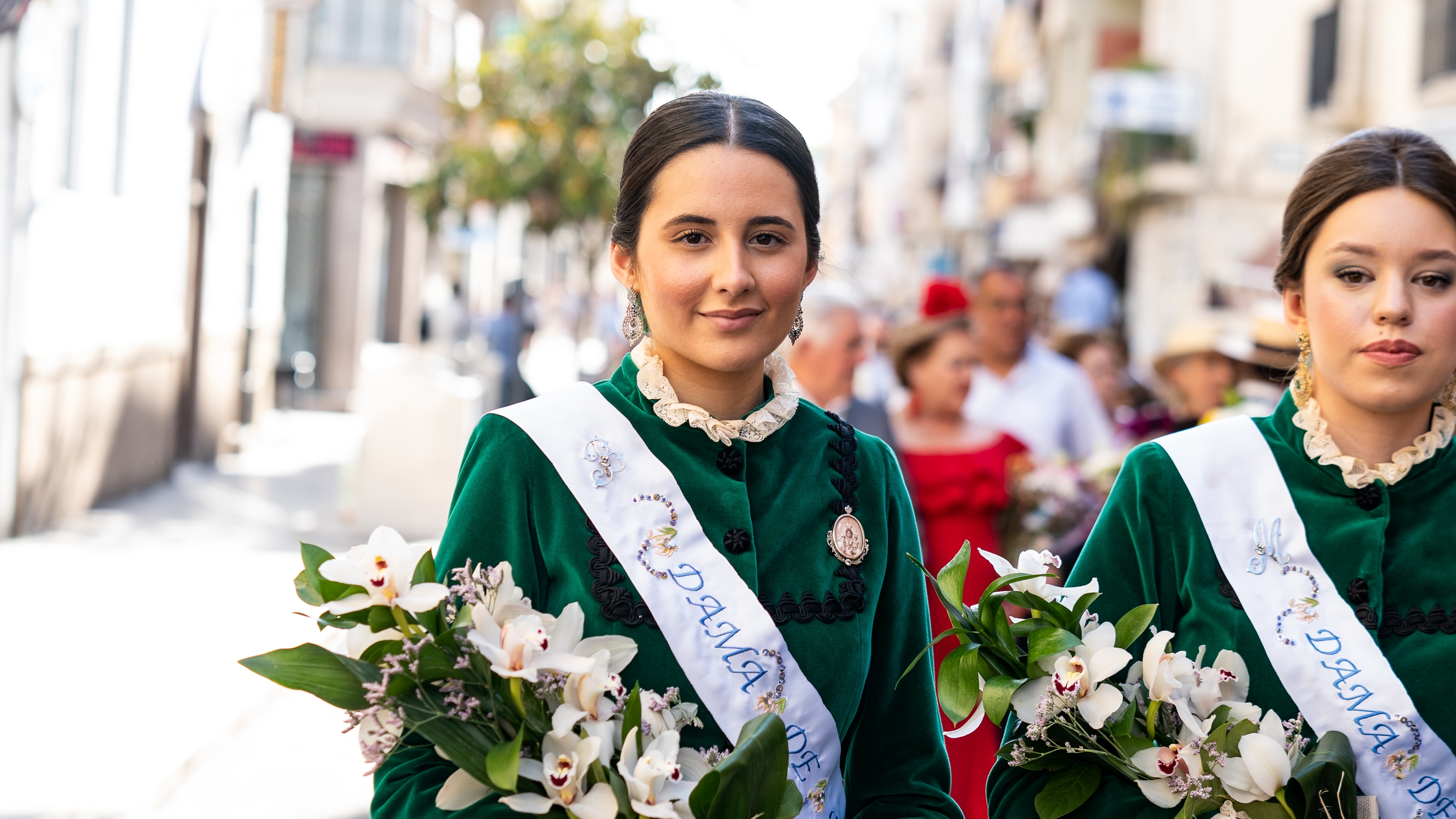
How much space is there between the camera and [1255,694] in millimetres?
2432

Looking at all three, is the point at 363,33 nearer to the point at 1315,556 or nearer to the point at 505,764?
the point at 1315,556

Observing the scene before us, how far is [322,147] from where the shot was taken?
2139 centimetres

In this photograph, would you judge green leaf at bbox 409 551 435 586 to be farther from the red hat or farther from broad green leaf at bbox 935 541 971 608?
the red hat

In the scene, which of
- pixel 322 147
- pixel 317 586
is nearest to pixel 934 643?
pixel 317 586

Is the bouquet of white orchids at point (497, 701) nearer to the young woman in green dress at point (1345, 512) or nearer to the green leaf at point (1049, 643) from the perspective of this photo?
the green leaf at point (1049, 643)

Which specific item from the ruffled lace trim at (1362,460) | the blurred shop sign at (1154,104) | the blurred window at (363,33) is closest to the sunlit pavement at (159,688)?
the ruffled lace trim at (1362,460)

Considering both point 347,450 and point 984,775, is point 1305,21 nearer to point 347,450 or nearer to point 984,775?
point 347,450

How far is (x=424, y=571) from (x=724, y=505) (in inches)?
19.9

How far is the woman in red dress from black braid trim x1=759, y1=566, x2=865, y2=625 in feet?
9.20

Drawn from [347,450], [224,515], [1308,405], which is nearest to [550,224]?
[347,450]

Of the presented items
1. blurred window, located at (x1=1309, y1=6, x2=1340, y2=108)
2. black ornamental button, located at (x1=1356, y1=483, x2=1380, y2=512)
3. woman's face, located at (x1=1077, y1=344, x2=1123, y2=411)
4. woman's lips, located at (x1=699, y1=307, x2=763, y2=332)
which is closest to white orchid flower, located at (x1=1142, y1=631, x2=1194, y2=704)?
black ornamental button, located at (x1=1356, y1=483, x2=1380, y2=512)

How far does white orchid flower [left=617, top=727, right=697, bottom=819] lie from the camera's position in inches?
73.1

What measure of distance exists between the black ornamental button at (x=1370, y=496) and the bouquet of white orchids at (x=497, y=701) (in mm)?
1114

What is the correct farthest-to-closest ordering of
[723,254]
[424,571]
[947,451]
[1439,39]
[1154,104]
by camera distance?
1. [1154,104]
2. [1439,39]
3. [947,451]
4. [723,254]
5. [424,571]
